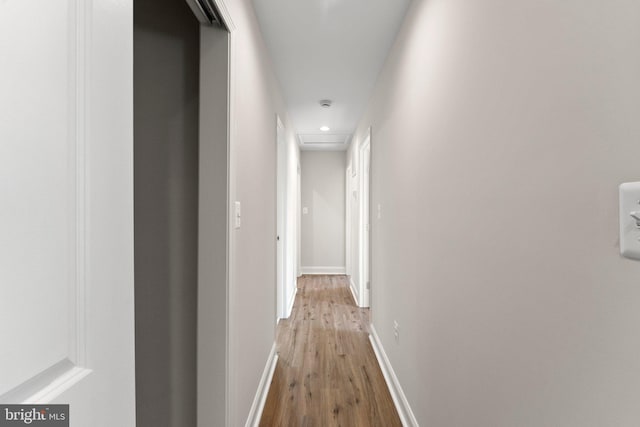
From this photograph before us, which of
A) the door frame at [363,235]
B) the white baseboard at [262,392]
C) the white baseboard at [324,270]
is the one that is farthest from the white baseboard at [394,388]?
the white baseboard at [324,270]

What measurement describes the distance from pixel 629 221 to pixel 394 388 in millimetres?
2064

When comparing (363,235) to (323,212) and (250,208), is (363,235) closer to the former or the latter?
(323,212)

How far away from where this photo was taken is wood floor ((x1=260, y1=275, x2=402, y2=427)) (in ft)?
6.61

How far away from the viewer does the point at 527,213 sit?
82 cm

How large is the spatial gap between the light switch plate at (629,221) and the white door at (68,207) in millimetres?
876

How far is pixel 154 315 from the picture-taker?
152 centimetres

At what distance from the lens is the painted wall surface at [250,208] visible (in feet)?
4.89

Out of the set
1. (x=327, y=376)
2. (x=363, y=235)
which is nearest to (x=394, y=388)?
(x=327, y=376)

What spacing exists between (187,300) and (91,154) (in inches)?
44.9

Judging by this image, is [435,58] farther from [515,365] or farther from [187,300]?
[187,300]

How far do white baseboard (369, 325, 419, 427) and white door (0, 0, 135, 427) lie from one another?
1718 mm

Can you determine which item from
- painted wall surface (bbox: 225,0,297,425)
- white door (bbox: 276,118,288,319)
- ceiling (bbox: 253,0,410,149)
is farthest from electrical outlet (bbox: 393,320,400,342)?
ceiling (bbox: 253,0,410,149)

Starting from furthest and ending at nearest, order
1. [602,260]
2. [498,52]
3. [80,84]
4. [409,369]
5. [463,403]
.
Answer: [409,369] < [463,403] < [498,52] < [602,260] < [80,84]

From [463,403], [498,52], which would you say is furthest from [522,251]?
[463,403]
